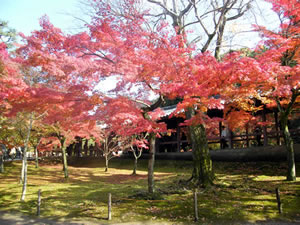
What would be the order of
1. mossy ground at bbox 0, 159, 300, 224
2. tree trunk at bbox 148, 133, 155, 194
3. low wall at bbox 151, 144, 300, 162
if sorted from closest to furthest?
mossy ground at bbox 0, 159, 300, 224 < tree trunk at bbox 148, 133, 155, 194 < low wall at bbox 151, 144, 300, 162

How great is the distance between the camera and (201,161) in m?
10.9

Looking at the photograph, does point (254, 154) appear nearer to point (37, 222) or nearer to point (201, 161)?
point (201, 161)

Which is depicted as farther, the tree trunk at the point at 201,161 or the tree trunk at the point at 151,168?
the tree trunk at the point at 201,161

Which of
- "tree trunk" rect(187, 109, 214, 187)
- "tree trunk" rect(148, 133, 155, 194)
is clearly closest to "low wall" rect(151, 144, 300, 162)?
"tree trunk" rect(187, 109, 214, 187)

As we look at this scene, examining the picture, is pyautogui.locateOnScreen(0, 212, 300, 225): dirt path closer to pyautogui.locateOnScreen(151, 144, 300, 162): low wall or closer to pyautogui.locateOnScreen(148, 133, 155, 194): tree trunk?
pyautogui.locateOnScreen(148, 133, 155, 194): tree trunk

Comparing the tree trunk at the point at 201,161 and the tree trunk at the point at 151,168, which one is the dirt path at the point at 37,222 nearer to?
the tree trunk at the point at 151,168

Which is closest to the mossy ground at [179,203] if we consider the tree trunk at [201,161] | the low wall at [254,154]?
the tree trunk at [201,161]

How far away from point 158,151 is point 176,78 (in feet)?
50.0

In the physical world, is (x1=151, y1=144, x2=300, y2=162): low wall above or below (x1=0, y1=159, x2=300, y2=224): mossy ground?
above

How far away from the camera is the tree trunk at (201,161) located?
10.6 metres

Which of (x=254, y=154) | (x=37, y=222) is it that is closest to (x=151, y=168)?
(x=37, y=222)

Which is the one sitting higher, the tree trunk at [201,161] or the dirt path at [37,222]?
the tree trunk at [201,161]

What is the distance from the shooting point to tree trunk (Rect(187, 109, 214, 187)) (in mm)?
10641

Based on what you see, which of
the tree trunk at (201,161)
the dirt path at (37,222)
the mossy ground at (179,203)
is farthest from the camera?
the tree trunk at (201,161)
